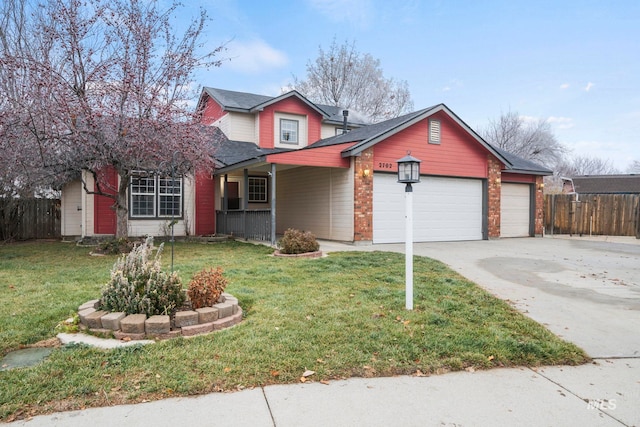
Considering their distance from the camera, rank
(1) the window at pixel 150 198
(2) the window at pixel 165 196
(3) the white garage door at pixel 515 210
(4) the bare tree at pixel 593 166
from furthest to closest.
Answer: (4) the bare tree at pixel 593 166 → (3) the white garage door at pixel 515 210 → (2) the window at pixel 165 196 → (1) the window at pixel 150 198

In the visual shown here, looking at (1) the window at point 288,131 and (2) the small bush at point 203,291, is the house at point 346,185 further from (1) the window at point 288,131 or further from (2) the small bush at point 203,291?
(2) the small bush at point 203,291

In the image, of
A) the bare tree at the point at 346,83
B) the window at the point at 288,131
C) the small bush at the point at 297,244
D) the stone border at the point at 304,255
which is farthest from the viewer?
the bare tree at the point at 346,83

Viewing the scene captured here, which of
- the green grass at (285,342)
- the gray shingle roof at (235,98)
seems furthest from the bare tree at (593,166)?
the green grass at (285,342)

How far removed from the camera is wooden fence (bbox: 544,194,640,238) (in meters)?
16.2

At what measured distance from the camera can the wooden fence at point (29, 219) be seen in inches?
546

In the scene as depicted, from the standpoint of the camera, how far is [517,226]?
16125 mm

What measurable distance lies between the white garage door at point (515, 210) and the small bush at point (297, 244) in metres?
9.85

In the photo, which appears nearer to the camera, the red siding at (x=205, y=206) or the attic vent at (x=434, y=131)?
the attic vent at (x=434, y=131)

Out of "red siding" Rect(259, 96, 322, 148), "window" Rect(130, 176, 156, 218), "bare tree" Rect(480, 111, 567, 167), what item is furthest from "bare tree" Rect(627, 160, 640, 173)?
A: "window" Rect(130, 176, 156, 218)

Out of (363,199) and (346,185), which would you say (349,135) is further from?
(363,199)

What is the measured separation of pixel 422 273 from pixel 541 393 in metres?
4.15

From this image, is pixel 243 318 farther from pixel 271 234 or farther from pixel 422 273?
pixel 271 234

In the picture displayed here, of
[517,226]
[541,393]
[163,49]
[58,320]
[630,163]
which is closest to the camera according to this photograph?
[541,393]

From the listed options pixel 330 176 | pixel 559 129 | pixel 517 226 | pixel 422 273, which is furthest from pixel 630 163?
pixel 422 273
